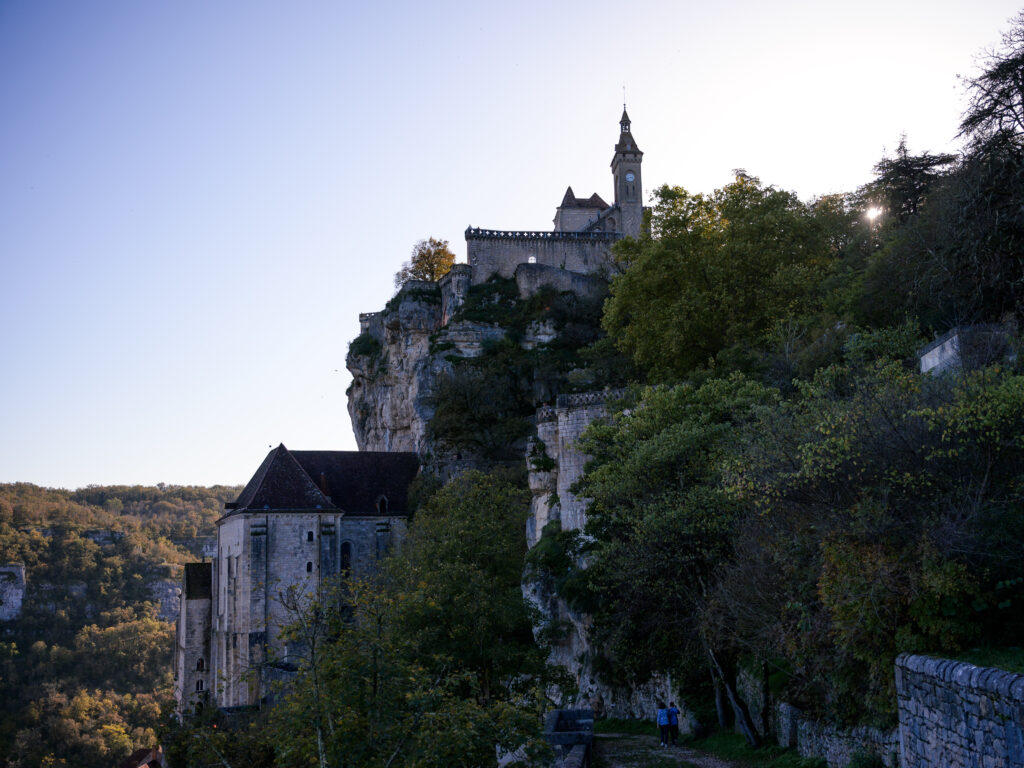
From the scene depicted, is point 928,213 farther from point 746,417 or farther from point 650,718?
point 650,718

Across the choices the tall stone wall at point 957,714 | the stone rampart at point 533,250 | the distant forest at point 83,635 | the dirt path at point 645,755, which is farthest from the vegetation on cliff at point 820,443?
the distant forest at point 83,635

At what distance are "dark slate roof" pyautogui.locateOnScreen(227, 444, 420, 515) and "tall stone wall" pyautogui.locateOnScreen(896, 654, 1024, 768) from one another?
38.3m

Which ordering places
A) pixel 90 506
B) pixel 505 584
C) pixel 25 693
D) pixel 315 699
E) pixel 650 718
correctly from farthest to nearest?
pixel 90 506 → pixel 25 693 → pixel 505 584 → pixel 650 718 → pixel 315 699

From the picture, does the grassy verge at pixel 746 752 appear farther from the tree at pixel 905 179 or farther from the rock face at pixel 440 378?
the tree at pixel 905 179

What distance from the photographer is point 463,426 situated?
49.4 m

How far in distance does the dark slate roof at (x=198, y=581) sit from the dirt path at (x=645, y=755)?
34.7m

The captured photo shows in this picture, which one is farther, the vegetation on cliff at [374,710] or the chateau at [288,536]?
the chateau at [288,536]

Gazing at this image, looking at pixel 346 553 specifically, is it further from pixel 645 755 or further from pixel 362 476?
pixel 645 755

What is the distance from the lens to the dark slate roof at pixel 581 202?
72312 millimetres

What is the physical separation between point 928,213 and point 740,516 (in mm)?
11626

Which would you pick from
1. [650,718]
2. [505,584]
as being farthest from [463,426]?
[650,718]

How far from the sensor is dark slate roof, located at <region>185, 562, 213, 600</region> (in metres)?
A: 48.8

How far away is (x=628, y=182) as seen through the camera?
6975 centimetres

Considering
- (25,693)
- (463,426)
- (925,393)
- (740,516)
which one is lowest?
(25,693)
